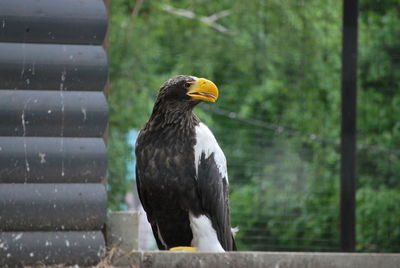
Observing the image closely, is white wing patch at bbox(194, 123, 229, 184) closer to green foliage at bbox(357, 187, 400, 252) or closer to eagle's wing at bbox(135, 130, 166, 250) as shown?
eagle's wing at bbox(135, 130, 166, 250)

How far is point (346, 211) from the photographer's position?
4.44 meters

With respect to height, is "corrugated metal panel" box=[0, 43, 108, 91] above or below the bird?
above

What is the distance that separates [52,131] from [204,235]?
850 mm

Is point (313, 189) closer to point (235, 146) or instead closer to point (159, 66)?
point (235, 146)

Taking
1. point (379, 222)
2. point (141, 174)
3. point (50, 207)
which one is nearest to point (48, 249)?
point (50, 207)

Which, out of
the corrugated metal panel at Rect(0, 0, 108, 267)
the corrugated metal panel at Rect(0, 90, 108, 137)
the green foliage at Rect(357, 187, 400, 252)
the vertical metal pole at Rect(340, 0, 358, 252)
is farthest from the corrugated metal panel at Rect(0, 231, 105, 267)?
the green foliage at Rect(357, 187, 400, 252)

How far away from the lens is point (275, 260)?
3.03m

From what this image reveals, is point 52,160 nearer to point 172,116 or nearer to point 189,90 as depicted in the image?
point 172,116

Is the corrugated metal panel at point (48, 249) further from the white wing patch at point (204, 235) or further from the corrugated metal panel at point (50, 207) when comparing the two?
the white wing patch at point (204, 235)

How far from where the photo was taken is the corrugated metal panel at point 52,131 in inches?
135

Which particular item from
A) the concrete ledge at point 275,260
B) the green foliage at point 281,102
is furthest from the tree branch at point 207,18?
the concrete ledge at point 275,260

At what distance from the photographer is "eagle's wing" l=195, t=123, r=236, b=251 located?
3.86m

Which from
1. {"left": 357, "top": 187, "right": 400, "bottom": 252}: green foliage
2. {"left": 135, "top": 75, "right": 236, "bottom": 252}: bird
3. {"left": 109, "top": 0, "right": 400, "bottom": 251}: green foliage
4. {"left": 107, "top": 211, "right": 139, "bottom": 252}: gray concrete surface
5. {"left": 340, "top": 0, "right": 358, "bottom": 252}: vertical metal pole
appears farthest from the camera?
{"left": 109, "top": 0, "right": 400, "bottom": 251}: green foliage

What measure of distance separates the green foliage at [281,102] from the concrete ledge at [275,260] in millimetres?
2661
